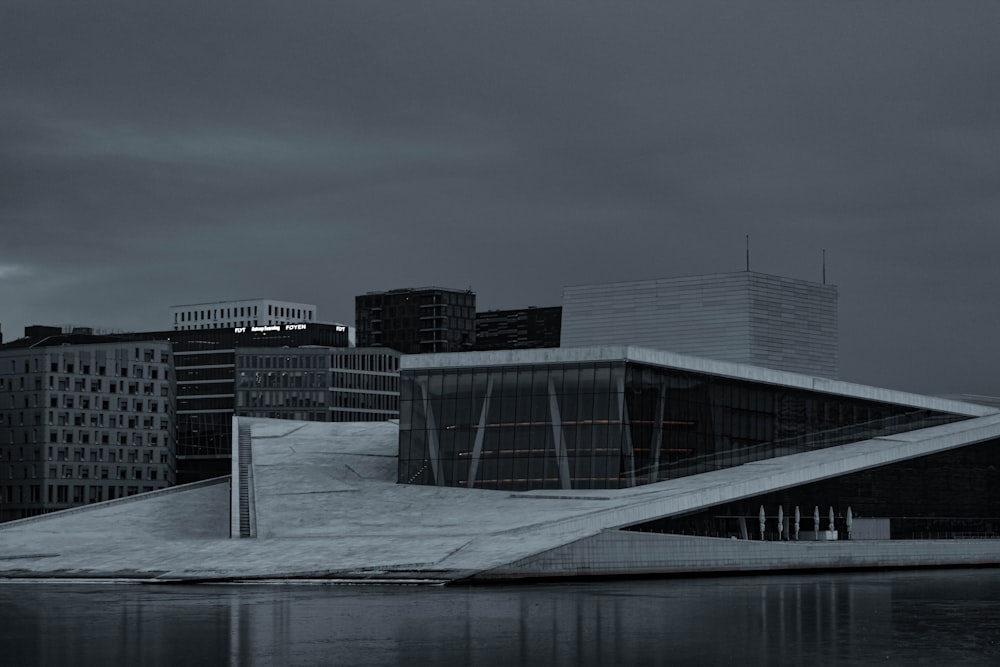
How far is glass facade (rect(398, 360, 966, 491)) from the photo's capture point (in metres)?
63.9

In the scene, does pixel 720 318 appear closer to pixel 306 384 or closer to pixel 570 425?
pixel 570 425

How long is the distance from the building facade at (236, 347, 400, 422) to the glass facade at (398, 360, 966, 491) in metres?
103

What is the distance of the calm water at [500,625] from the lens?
27.5 meters

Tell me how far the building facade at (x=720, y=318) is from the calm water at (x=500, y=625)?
39332 millimetres

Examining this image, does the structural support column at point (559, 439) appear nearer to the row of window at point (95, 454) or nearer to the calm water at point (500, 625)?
the calm water at point (500, 625)

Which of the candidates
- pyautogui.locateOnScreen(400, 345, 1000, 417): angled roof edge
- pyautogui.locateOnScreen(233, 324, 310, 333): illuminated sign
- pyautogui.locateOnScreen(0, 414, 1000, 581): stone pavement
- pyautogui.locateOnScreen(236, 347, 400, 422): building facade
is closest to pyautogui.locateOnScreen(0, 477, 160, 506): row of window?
pyautogui.locateOnScreen(236, 347, 400, 422): building facade

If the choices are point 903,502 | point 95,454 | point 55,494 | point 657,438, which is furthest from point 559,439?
point 95,454

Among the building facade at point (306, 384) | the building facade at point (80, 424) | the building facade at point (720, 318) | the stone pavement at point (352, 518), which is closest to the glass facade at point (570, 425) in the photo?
the stone pavement at point (352, 518)

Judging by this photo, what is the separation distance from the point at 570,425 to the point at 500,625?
1243 inches

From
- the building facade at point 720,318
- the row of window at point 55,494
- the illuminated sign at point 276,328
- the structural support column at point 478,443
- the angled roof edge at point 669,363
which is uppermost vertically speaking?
the illuminated sign at point 276,328

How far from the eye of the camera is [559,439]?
211 feet

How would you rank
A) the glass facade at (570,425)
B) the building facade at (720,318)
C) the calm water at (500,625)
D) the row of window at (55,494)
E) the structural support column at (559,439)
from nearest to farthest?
the calm water at (500,625) < the glass facade at (570,425) < the structural support column at (559,439) < the building facade at (720,318) < the row of window at (55,494)

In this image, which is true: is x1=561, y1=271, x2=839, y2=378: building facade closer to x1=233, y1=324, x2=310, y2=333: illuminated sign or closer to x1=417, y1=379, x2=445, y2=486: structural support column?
x1=417, y1=379, x2=445, y2=486: structural support column

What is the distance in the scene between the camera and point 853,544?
64.1 metres
